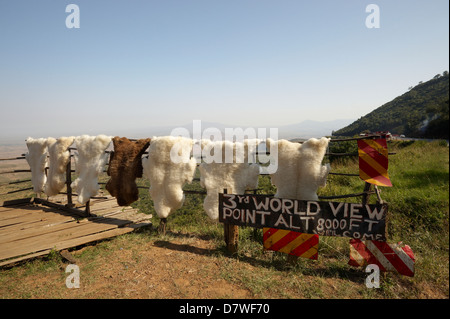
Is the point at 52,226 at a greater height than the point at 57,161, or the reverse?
the point at 57,161

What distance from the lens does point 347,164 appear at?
31.2 feet

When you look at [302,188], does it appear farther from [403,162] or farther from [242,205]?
[403,162]

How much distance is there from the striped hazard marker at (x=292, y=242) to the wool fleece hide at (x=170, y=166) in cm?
179

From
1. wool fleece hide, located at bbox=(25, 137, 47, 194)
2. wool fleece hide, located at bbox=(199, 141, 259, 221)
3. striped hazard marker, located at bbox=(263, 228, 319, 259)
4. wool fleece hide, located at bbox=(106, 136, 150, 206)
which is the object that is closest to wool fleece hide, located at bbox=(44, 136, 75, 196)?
wool fleece hide, located at bbox=(25, 137, 47, 194)

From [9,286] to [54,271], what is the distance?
53 centimetres

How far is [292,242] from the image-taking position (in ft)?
11.4

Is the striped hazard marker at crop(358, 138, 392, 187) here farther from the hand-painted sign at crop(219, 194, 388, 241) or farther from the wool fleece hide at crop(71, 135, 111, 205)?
the wool fleece hide at crop(71, 135, 111, 205)

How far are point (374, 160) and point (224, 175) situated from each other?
2.31 meters

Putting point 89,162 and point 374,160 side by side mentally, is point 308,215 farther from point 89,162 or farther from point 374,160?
point 89,162

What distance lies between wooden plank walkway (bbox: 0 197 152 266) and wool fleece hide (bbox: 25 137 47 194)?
79 centimetres

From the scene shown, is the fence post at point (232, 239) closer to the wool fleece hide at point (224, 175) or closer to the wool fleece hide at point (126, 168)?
the wool fleece hide at point (224, 175)

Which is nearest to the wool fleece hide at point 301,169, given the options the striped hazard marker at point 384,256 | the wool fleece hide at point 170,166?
the striped hazard marker at point 384,256

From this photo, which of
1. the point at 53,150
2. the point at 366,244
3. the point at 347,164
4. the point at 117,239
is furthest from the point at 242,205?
the point at 347,164

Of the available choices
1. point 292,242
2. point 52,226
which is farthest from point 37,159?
point 292,242
